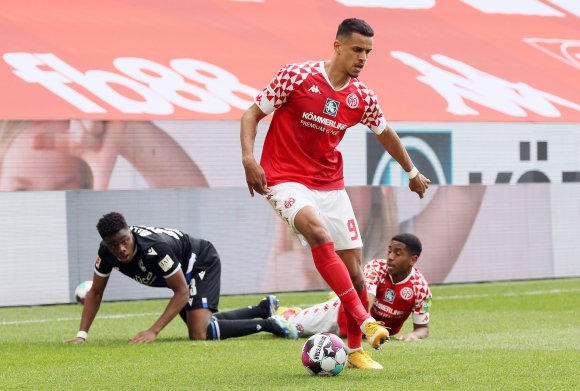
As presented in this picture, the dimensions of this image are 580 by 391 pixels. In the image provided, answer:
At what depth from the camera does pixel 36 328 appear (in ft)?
43.6

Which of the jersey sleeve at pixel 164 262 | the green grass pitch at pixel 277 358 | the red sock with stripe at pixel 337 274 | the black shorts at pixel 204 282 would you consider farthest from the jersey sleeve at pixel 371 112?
the black shorts at pixel 204 282

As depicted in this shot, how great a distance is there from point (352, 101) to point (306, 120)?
A: 1.19 ft

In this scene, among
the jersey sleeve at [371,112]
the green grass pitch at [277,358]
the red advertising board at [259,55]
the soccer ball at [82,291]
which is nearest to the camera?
the green grass pitch at [277,358]

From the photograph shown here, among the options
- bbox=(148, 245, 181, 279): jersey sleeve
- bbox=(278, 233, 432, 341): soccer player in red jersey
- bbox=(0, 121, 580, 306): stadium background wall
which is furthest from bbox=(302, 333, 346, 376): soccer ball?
bbox=(0, 121, 580, 306): stadium background wall

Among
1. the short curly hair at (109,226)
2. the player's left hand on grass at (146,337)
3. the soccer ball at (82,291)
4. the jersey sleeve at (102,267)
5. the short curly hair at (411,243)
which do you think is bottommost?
the soccer ball at (82,291)

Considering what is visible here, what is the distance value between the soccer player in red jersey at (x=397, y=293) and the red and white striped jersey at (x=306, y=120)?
105 inches

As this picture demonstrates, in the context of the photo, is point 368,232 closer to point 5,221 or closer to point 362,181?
point 362,181

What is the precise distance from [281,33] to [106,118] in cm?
541

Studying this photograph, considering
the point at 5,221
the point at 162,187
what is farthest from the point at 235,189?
the point at 5,221

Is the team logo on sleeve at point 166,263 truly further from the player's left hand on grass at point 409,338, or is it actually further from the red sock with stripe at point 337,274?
the red sock with stripe at point 337,274

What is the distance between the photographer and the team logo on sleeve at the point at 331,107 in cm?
804

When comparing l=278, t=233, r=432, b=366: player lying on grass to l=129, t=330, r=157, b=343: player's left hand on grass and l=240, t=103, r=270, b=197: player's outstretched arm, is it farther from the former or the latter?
l=240, t=103, r=270, b=197: player's outstretched arm

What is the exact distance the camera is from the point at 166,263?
10.4 m

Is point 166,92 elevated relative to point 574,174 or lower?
elevated
